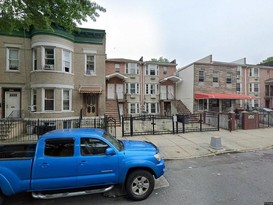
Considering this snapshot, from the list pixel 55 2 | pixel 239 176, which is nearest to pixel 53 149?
pixel 55 2

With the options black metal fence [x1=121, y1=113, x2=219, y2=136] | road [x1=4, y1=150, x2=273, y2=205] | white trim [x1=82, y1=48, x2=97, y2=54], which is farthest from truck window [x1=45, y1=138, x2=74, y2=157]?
white trim [x1=82, y1=48, x2=97, y2=54]

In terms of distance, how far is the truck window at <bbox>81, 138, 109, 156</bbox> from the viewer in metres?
3.92

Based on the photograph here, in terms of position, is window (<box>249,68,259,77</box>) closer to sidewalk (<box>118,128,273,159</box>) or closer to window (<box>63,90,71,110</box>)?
sidewalk (<box>118,128,273,159</box>)

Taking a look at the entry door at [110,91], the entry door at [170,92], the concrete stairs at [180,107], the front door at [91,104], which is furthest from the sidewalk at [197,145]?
the entry door at [170,92]

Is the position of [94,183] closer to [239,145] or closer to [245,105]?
[239,145]

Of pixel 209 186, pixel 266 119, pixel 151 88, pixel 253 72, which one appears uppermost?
pixel 253 72

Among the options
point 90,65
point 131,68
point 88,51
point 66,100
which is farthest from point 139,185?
point 131,68

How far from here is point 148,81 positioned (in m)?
24.2

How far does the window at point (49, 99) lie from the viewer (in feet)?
43.4

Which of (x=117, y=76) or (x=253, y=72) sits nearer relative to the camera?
(x=117, y=76)

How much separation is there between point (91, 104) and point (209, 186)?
13.2m

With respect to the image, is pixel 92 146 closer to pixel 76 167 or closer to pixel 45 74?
pixel 76 167

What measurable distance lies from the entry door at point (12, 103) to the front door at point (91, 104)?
5471 millimetres

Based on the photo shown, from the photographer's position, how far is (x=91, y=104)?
1600 centimetres
